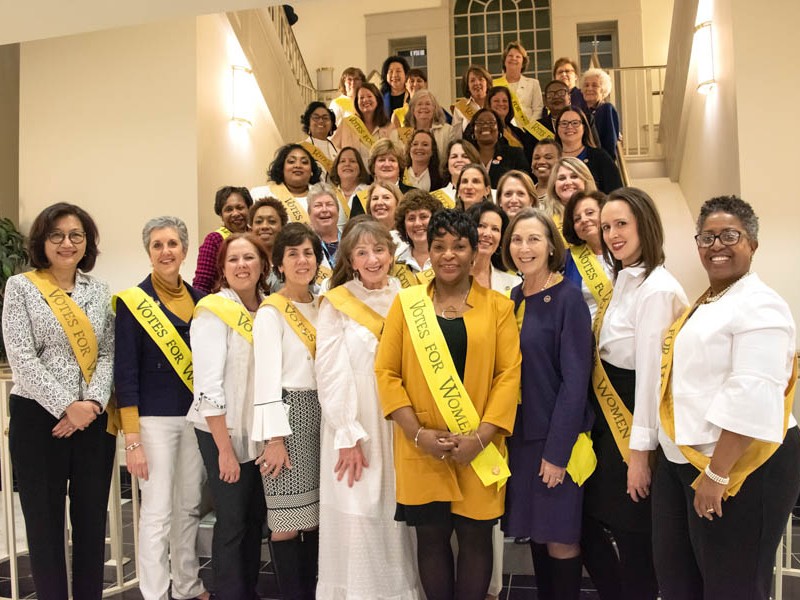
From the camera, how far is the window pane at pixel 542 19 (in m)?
10.7

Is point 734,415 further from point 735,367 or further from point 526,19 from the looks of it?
point 526,19

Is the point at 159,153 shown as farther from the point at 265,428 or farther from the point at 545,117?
the point at 265,428

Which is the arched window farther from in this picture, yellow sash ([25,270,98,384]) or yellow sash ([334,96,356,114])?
yellow sash ([25,270,98,384])

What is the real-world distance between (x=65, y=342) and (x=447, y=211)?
1.48 metres

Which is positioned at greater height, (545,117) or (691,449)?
(545,117)

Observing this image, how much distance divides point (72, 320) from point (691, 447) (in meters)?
2.12

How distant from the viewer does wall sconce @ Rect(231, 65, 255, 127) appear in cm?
633

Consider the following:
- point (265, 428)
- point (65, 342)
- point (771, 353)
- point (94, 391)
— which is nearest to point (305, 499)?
point (265, 428)

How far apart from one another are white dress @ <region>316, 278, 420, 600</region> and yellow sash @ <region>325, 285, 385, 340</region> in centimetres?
3

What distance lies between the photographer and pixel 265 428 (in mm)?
2340

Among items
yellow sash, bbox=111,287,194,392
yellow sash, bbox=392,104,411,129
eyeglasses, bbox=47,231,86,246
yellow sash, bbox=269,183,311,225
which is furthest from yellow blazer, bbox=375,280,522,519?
yellow sash, bbox=392,104,411,129

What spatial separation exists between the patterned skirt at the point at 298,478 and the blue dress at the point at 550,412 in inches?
27.9

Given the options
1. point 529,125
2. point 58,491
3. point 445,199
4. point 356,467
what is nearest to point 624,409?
point 356,467

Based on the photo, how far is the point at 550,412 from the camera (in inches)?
84.0
